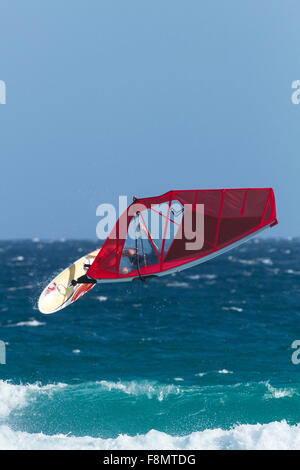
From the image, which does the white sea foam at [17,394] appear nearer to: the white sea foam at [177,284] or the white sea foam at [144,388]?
the white sea foam at [144,388]

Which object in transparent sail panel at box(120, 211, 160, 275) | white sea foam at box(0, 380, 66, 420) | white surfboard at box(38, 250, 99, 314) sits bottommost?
white sea foam at box(0, 380, 66, 420)

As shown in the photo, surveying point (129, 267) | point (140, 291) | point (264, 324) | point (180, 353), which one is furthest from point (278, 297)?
point (129, 267)

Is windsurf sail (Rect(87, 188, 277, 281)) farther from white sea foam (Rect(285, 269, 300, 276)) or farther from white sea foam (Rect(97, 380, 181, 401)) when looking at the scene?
white sea foam (Rect(285, 269, 300, 276))

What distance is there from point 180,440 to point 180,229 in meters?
13.1

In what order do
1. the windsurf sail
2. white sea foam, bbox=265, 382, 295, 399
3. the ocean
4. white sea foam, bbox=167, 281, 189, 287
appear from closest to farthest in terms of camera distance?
the windsurf sail < the ocean < white sea foam, bbox=265, 382, 295, 399 < white sea foam, bbox=167, 281, 189, 287

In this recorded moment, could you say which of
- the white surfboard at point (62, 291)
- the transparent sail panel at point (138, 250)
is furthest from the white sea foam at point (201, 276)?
the transparent sail panel at point (138, 250)

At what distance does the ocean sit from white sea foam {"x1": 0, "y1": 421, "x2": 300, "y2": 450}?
0.06m

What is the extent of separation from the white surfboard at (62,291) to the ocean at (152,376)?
7.86m

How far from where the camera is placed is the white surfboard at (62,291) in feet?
82.3

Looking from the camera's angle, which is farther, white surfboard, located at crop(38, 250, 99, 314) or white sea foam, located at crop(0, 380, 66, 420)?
white sea foam, located at crop(0, 380, 66, 420)

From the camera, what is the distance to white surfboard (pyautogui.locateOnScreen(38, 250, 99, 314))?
25.1 meters

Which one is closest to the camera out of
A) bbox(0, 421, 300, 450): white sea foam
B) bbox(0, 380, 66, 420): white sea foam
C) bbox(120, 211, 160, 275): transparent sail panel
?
bbox(120, 211, 160, 275): transparent sail panel

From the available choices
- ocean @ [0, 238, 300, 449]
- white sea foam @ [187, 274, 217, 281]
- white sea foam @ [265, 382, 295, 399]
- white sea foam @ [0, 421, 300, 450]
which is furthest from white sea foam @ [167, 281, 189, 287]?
white sea foam @ [0, 421, 300, 450]
